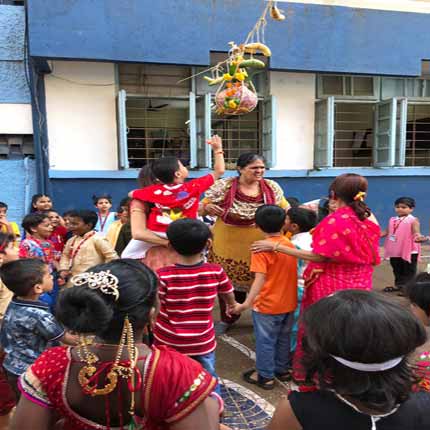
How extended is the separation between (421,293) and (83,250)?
246 centimetres

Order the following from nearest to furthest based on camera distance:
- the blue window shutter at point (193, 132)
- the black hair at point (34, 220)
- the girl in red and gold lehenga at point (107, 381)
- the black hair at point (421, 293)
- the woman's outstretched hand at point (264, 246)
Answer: the girl in red and gold lehenga at point (107, 381) → the black hair at point (421, 293) → the woman's outstretched hand at point (264, 246) → the black hair at point (34, 220) → the blue window shutter at point (193, 132)

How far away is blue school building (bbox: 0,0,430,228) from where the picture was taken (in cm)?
622

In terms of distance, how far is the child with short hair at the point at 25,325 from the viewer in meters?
2.09

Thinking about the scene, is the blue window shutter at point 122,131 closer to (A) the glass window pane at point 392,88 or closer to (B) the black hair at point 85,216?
(B) the black hair at point 85,216

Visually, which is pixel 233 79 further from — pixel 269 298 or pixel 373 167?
pixel 373 167

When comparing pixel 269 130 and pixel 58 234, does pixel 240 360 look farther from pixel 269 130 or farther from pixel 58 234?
pixel 269 130

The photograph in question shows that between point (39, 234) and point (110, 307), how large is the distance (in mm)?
2771

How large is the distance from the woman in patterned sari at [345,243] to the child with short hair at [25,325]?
1347 millimetres

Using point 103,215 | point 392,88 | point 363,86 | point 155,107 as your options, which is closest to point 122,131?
point 155,107

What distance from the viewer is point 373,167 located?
7773 mm

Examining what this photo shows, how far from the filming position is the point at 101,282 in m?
1.14

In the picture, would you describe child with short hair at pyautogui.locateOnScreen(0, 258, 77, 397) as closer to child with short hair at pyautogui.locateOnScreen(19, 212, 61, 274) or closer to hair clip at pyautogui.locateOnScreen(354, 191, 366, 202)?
child with short hair at pyautogui.locateOnScreen(19, 212, 61, 274)

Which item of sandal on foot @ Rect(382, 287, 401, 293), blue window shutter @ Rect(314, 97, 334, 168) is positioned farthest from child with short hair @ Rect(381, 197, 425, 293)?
blue window shutter @ Rect(314, 97, 334, 168)

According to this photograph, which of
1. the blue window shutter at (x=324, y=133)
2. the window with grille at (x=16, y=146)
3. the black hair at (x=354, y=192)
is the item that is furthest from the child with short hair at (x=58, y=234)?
the blue window shutter at (x=324, y=133)
